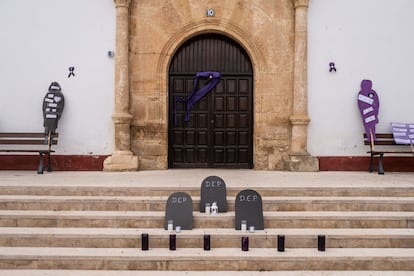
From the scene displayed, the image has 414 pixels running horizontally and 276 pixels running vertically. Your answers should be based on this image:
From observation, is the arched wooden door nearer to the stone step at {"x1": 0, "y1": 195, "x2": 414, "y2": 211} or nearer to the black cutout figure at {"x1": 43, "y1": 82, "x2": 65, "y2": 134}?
the black cutout figure at {"x1": 43, "y1": 82, "x2": 65, "y2": 134}

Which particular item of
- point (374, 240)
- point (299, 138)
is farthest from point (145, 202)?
point (299, 138)

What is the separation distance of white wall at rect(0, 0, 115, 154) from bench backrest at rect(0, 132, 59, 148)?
241mm

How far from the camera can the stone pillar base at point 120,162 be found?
29.1 ft

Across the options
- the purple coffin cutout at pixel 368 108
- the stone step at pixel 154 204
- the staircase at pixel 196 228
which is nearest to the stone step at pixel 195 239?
the staircase at pixel 196 228

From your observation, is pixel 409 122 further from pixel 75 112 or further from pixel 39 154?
pixel 39 154

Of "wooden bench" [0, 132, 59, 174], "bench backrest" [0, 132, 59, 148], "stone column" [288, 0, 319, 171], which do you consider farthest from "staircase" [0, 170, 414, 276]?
"stone column" [288, 0, 319, 171]

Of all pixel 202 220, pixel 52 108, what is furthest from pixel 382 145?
pixel 52 108

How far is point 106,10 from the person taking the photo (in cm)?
920

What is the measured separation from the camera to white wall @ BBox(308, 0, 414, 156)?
9.24 meters

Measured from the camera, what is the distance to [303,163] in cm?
895

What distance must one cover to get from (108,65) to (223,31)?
8.34 ft

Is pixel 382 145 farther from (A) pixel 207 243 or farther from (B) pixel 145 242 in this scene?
(B) pixel 145 242
